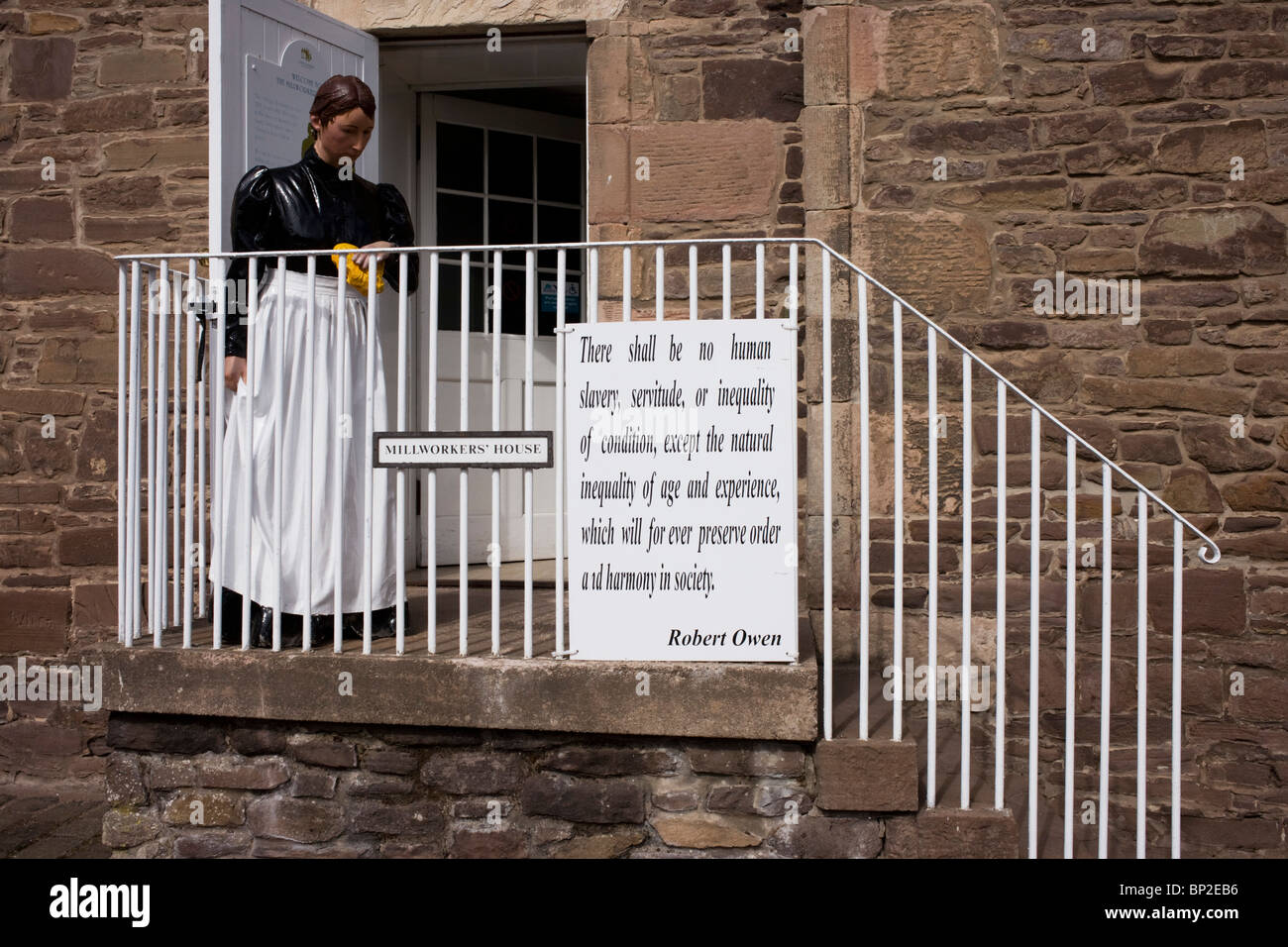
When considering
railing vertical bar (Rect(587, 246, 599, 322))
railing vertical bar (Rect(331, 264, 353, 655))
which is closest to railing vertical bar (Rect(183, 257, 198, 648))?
railing vertical bar (Rect(331, 264, 353, 655))

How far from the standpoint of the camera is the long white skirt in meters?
3.53

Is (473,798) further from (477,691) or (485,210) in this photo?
(485,210)

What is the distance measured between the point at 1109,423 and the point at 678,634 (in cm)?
229

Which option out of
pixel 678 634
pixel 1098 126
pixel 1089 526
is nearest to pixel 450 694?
pixel 678 634

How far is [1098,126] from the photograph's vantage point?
179 inches

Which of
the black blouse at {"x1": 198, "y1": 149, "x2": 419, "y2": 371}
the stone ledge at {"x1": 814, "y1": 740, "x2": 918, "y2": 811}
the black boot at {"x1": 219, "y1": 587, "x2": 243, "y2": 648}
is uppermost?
the black blouse at {"x1": 198, "y1": 149, "x2": 419, "y2": 371}

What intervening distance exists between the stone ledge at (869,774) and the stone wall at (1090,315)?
143 centimetres

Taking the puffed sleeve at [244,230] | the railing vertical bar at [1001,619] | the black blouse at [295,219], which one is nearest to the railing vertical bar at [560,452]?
the black blouse at [295,219]

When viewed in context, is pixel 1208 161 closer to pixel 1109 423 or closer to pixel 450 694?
pixel 1109 423

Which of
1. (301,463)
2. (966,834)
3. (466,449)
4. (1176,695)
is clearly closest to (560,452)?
(466,449)

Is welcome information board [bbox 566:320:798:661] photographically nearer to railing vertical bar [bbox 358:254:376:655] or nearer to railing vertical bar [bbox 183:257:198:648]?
railing vertical bar [bbox 358:254:376:655]

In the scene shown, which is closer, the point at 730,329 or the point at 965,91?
the point at 730,329

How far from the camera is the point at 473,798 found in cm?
333

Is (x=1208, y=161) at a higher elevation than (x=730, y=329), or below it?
higher
